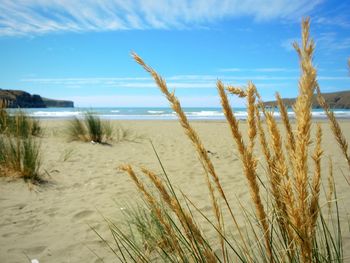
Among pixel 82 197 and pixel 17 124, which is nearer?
pixel 82 197

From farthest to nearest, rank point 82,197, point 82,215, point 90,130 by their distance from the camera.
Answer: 1. point 90,130
2. point 82,197
3. point 82,215

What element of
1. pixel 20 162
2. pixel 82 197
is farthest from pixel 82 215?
pixel 20 162

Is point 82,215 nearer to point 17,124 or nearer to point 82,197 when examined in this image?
point 82,197

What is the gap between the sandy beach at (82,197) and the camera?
9.70 feet

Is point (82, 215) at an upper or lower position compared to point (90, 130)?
lower

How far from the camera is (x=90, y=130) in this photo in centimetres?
992

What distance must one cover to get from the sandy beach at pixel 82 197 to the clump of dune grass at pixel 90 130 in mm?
1301

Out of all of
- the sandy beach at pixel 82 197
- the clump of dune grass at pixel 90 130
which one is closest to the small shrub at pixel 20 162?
the sandy beach at pixel 82 197

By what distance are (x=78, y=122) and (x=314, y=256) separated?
1014cm

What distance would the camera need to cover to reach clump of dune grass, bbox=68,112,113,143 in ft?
32.5

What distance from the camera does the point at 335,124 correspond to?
4.09ft

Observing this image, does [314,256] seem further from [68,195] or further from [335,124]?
→ [68,195]

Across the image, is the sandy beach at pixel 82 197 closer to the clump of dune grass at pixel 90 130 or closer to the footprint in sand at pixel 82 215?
the footprint in sand at pixel 82 215

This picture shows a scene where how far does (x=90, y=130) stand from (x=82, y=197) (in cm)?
556
